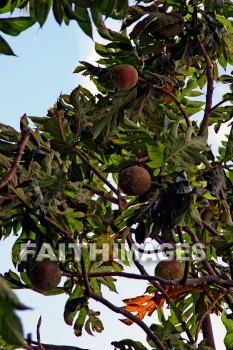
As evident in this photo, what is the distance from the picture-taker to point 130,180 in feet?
10.0

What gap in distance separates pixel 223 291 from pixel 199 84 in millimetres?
1830

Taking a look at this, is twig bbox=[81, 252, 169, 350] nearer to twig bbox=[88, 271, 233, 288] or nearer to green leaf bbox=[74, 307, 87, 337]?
twig bbox=[88, 271, 233, 288]

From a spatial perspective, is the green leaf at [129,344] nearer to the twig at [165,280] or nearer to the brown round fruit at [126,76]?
the twig at [165,280]

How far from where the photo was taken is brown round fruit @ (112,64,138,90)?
3590 millimetres

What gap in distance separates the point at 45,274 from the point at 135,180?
0.61m

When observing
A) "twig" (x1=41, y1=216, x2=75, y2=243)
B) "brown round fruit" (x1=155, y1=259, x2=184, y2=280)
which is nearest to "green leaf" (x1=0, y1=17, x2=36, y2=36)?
"twig" (x1=41, y1=216, x2=75, y2=243)

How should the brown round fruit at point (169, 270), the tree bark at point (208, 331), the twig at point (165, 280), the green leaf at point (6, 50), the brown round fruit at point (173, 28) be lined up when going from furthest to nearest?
the tree bark at point (208, 331)
the brown round fruit at point (173, 28)
the brown round fruit at point (169, 270)
the twig at point (165, 280)
the green leaf at point (6, 50)

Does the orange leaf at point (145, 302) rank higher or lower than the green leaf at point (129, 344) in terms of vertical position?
higher

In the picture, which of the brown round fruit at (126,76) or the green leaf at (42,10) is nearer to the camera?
the green leaf at (42,10)

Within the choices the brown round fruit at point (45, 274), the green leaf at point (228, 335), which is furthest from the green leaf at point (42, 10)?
the green leaf at point (228, 335)

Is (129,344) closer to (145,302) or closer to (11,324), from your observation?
(145,302)

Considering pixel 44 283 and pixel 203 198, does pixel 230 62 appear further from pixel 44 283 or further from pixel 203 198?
pixel 44 283

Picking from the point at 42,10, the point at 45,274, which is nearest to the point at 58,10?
the point at 42,10

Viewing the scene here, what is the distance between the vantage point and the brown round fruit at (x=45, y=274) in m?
3.00
